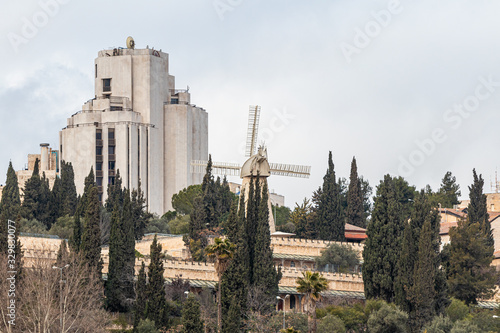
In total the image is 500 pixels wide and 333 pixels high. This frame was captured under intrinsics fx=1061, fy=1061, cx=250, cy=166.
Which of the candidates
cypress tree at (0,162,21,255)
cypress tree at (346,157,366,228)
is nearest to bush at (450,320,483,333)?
cypress tree at (346,157,366,228)

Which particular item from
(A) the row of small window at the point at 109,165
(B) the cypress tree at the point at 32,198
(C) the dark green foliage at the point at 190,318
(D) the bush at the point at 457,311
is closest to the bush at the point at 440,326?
(D) the bush at the point at 457,311

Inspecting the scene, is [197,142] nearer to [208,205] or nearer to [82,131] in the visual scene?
[82,131]

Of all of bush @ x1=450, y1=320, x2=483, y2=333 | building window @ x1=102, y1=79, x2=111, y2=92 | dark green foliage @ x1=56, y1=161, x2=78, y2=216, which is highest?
building window @ x1=102, y1=79, x2=111, y2=92

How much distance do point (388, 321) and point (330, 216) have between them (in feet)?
82.5

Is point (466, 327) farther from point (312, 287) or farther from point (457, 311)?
point (312, 287)

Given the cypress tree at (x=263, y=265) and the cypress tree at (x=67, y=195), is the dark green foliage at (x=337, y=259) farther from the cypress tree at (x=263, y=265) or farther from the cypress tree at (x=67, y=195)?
the cypress tree at (x=67, y=195)

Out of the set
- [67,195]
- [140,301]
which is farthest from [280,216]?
[140,301]

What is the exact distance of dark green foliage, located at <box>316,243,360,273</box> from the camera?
286 ft

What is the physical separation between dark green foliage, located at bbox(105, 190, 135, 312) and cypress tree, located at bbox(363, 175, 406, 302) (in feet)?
55.2

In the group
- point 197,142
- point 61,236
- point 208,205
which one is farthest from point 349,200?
point 197,142

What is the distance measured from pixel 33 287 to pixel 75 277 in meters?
5.04

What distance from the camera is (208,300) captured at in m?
73.5

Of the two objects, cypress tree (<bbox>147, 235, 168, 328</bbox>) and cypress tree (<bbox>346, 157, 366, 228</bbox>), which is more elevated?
cypress tree (<bbox>346, 157, 366, 228</bbox>)

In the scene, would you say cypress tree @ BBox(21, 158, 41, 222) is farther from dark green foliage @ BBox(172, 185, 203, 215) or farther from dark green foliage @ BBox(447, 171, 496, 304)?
dark green foliage @ BBox(447, 171, 496, 304)
